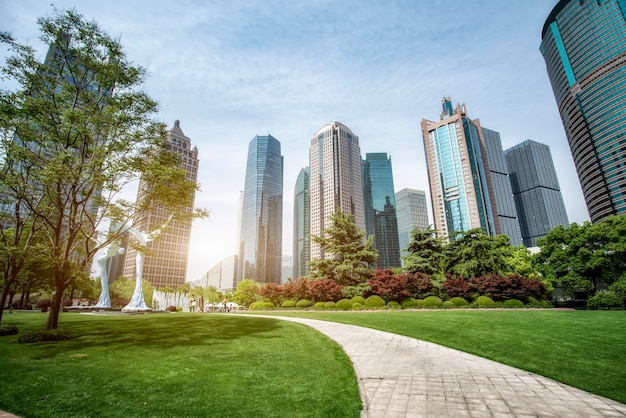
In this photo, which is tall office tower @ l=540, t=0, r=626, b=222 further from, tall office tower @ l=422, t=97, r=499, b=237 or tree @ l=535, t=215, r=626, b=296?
tree @ l=535, t=215, r=626, b=296

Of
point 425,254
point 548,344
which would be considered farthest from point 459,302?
point 548,344

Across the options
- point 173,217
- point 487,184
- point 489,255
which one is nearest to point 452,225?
point 487,184

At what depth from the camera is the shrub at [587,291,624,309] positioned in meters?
23.9

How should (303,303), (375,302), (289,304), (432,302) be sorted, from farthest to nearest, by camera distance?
(289,304) < (303,303) < (375,302) < (432,302)

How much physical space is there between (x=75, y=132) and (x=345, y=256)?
2757cm

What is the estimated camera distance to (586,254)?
2958 centimetres

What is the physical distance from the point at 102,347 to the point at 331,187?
530 ft

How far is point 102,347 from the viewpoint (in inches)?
390

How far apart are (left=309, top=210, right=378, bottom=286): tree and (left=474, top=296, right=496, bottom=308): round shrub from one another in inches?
435

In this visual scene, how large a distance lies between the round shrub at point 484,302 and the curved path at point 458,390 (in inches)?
811

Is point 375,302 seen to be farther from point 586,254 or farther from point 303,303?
point 586,254

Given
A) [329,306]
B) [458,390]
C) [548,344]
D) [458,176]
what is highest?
[458,176]

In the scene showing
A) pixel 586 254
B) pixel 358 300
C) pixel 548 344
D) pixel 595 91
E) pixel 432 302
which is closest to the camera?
pixel 548 344

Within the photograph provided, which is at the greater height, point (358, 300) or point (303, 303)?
point (358, 300)
